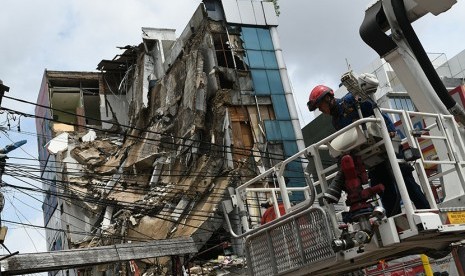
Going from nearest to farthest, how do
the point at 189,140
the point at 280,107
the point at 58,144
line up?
1. the point at 189,140
2. the point at 280,107
3. the point at 58,144

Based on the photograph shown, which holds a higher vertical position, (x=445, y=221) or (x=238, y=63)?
(x=238, y=63)

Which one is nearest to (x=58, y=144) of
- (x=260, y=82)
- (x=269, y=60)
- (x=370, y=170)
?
(x=260, y=82)

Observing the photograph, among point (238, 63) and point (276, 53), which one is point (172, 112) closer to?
point (238, 63)

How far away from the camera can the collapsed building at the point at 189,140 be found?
94.2 ft

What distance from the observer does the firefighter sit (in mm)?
5367

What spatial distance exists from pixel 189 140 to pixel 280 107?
25.3 ft

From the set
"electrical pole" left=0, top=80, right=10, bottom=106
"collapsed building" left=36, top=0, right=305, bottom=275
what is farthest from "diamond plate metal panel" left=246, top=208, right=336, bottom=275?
"collapsed building" left=36, top=0, right=305, bottom=275

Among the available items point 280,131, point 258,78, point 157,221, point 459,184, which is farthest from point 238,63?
point 459,184

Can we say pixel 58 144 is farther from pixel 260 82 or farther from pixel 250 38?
pixel 260 82

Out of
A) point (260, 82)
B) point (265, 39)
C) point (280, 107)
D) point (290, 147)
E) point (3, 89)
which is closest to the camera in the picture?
point (3, 89)

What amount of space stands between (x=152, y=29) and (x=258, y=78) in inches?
484

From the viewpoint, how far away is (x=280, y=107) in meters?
32.5

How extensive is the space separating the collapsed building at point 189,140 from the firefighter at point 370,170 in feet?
63.8

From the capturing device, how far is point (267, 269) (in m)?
6.04
